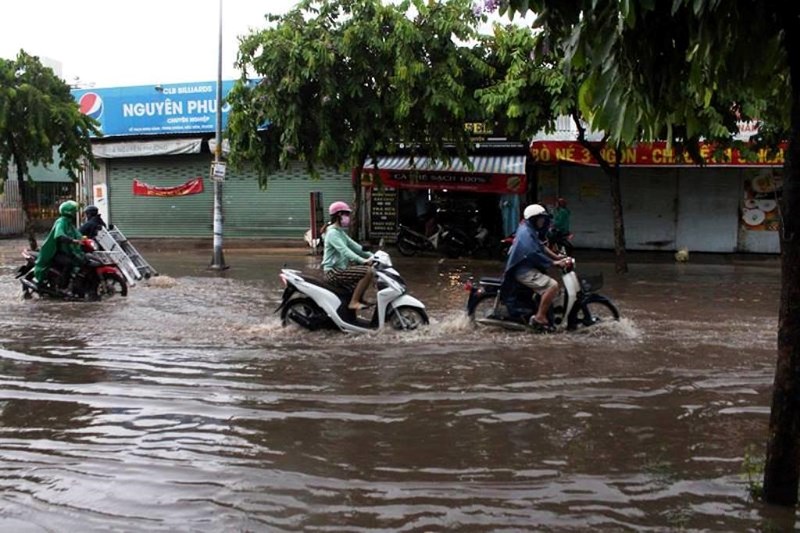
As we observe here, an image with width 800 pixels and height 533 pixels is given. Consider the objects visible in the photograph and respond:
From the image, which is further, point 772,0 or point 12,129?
point 12,129

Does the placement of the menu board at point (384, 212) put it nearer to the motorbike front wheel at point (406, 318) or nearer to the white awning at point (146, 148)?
the white awning at point (146, 148)

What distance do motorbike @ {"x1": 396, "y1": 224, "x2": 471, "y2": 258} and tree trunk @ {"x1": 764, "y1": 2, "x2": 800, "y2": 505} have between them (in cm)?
1567

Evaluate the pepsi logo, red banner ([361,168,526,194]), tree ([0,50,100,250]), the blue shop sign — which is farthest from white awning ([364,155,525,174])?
the pepsi logo

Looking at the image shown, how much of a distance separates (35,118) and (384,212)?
9264 millimetres

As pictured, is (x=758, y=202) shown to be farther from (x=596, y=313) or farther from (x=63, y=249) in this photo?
(x=63, y=249)

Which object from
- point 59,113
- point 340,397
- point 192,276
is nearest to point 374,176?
point 192,276

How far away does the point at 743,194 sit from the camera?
64.6 ft

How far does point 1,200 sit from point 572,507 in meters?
28.8

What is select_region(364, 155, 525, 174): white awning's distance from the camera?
1888 centimetres

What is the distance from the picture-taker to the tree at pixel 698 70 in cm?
304

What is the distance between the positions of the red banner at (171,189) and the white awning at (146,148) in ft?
3.46

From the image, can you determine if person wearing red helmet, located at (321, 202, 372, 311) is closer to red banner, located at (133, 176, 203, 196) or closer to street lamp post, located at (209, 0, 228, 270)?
street lamp post, located at (209, 0, 228, 270)

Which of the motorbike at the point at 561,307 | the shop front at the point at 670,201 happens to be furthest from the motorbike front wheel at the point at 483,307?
the shop front at the point at 670,201

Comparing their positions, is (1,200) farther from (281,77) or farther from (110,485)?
(110,485)
